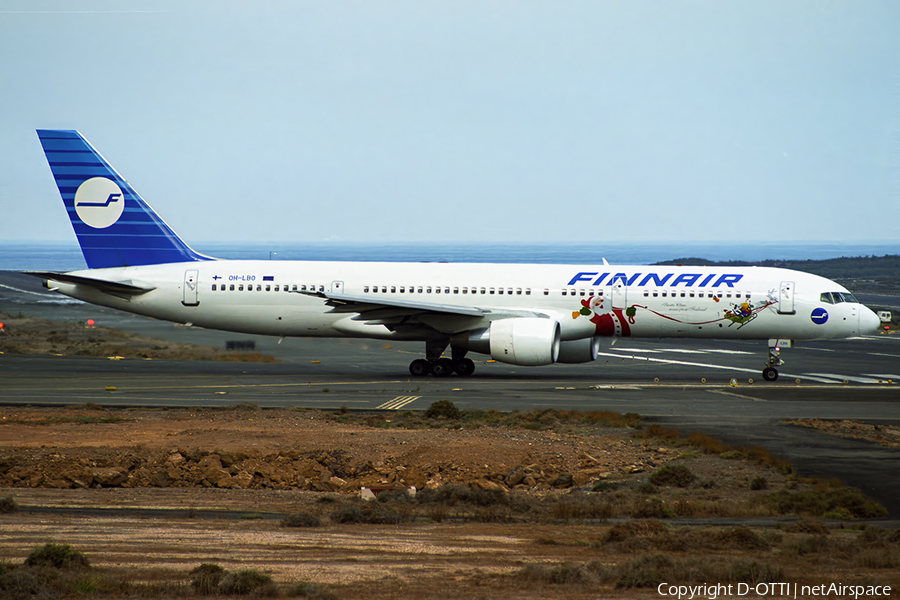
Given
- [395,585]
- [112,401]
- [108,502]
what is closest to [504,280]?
[112,401]

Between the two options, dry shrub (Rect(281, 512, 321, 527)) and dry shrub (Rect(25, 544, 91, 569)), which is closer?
dry shrub (Rect(25, 544, 91, 569))

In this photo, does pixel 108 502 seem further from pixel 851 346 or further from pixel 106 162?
pixel 851 346

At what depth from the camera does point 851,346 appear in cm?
5069

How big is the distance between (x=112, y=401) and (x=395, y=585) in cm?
1873

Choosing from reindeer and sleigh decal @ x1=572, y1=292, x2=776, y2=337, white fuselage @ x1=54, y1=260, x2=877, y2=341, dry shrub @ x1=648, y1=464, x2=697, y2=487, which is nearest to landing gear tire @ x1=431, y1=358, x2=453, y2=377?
white fuselage @ x1=54, y1=260, x2=877, y2=341

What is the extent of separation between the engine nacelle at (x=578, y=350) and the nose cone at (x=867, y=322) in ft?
28.5

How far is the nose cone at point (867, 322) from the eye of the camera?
31.0 m

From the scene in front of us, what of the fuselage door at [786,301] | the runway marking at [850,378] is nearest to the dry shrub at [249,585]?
the fuselage door at [786,301]

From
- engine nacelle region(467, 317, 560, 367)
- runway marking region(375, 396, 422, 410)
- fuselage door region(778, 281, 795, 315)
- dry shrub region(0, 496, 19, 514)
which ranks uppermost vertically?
fuselage door region(778, 281, 795, 315)

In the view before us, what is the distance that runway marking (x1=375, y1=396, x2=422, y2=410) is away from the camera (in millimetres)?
25047

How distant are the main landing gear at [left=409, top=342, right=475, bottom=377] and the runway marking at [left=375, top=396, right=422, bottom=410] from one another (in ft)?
18.3

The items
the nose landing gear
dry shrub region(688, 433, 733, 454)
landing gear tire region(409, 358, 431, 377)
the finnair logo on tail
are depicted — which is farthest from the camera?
the finnair logo on tail

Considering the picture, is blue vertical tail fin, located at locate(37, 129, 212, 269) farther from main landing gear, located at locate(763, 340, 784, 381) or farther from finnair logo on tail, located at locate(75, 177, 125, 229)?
main landing gear, located at locate(763, 340, 784, 381)

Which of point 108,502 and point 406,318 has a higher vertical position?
point 406,318
